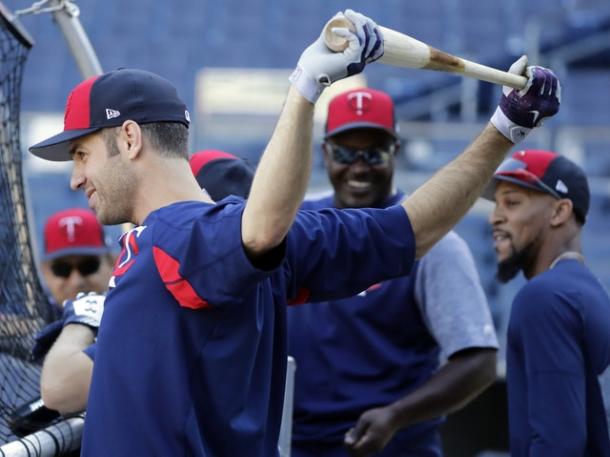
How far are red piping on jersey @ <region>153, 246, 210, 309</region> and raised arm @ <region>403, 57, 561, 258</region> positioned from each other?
→ 1.54ft

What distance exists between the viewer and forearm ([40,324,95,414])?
223 cm

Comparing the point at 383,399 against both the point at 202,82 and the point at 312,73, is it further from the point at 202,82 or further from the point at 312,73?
the point at 202,82

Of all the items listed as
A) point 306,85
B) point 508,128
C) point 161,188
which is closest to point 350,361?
point 508,128

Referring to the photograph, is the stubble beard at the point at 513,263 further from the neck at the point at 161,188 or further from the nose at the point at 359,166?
the neck at the point at 161,188

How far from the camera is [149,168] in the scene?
1.83 m

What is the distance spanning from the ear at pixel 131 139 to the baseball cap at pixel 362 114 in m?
1.66

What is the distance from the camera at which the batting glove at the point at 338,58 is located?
155cm

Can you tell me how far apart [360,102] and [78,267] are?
3.72 feet

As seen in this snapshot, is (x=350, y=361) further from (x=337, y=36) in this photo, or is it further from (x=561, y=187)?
(x=337, y=36)

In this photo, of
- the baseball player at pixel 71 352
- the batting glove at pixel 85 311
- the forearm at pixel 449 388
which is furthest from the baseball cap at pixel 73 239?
the forearm at pixel 449 388

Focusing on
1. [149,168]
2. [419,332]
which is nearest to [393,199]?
[419,332]

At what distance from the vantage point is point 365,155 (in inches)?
134

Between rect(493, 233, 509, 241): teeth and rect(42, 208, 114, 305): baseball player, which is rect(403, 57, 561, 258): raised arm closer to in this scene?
rect(493, 233, 509, 241): teeth

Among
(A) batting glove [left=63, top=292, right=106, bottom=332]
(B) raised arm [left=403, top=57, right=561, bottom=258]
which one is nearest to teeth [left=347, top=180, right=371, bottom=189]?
(A) batting glove [left=63, top=292, right=106, bottom=332]
